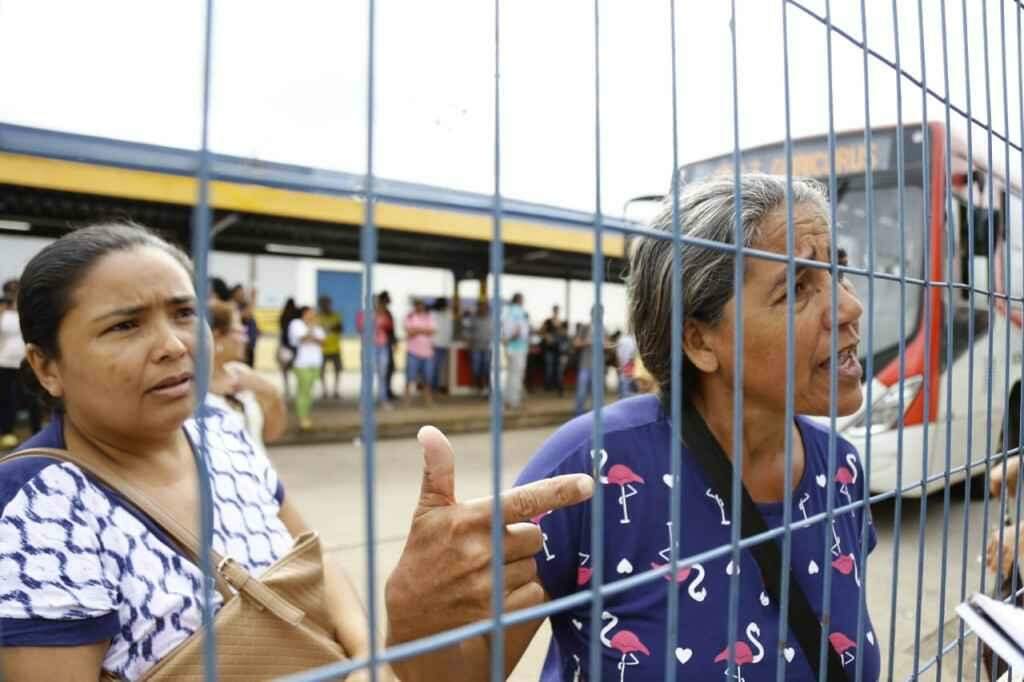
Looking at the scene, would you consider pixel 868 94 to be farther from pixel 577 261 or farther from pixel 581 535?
pixel 577 261

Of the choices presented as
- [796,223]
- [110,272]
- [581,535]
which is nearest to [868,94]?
[796,223]

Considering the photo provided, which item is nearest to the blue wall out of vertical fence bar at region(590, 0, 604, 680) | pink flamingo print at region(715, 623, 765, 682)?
pink flamingo print at region(715, 623, 765, 682)

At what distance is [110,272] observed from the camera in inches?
46.8

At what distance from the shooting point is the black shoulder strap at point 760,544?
1046 mm

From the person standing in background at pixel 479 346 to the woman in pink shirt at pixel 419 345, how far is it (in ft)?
3.18

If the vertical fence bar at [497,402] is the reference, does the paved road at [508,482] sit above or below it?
below

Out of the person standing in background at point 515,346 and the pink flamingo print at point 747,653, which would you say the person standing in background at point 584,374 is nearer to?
the person standing in background at point 515,346

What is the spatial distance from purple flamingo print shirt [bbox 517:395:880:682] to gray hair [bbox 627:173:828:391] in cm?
15

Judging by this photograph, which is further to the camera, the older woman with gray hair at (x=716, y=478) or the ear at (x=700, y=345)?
the ear at (x=700, y=345)

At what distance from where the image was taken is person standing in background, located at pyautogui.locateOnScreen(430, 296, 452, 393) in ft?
35.2

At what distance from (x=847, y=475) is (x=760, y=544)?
14.2 inches

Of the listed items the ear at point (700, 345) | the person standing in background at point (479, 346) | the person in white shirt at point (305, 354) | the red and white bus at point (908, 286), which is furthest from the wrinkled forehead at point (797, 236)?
the person standing in background at point (479, 346)

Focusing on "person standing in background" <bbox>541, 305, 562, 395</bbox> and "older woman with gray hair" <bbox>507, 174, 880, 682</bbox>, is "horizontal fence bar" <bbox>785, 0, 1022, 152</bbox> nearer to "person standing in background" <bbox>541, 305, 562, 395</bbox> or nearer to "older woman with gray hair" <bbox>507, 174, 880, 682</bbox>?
"older woman with gray hair" <bbox>507, 174, 880, 682</bbox>

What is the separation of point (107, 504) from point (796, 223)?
1140 mm
